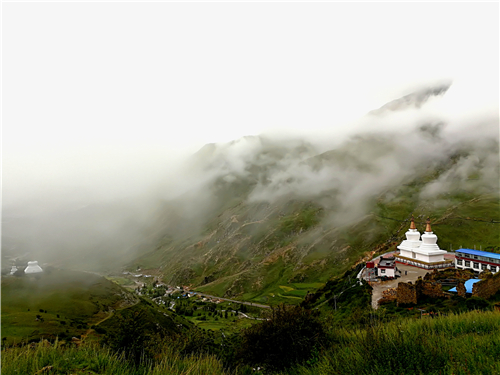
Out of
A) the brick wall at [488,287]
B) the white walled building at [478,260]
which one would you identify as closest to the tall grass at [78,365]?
the brick wall at [488,287]

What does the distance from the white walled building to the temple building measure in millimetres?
3913

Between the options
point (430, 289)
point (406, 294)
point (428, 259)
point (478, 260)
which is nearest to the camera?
point (430, 289)

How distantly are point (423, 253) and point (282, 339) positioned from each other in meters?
66.0

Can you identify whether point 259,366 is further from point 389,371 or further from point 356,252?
point 356,252

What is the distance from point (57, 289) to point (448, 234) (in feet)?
502

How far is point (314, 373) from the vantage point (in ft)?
18.6

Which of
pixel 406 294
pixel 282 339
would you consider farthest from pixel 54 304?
pixel 282 339

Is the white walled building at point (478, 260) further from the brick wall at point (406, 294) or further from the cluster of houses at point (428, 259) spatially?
the brick wall at point (406, 294)

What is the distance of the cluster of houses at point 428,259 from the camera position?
53.0 m

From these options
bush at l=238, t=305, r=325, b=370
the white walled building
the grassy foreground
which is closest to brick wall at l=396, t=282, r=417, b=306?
the white walled building

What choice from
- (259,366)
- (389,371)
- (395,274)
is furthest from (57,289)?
(389,371)

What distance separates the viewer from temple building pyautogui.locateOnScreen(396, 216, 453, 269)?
61.1 metres

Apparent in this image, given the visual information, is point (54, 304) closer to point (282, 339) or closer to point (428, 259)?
point (282, 339)

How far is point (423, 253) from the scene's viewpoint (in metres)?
63.1
